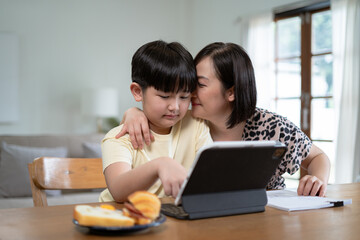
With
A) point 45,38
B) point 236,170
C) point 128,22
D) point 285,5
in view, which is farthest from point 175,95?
point 128,22

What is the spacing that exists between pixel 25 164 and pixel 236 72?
259 centimetres

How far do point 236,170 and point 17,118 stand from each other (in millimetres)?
4227

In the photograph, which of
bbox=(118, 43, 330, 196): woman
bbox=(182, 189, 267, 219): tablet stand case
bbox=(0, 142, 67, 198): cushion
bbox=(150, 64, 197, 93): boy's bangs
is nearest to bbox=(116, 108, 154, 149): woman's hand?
bbox=(118, 43, 330, 196): woman

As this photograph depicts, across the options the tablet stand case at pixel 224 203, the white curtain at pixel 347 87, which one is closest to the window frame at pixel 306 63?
the white curtain at pixel 347 87

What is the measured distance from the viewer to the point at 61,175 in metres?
1.27

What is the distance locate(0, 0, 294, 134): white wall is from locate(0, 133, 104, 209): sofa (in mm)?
989

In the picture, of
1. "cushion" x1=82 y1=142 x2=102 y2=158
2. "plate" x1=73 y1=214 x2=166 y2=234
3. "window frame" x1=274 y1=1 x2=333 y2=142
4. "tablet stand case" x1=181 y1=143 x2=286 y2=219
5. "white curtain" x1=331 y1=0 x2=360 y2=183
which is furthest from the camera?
"window frame" x1=274 y1=1 x2=333 y2=142

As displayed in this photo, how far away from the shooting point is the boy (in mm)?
1032

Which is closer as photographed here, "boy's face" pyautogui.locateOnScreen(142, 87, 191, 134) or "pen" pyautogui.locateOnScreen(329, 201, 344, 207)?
"pen" pyautogui.locateOnScreen(329, 201, 344, 207)

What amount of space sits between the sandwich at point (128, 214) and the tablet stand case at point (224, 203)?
0.39ft

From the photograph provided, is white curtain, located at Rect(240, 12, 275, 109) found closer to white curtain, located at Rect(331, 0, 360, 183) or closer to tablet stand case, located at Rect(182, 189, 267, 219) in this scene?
white curtain, located at Rect(331, 0, 360, 183)

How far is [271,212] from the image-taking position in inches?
34.7

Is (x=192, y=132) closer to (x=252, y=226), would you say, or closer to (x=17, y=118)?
(x=252, y=226)

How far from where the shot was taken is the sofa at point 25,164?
10.7ft
